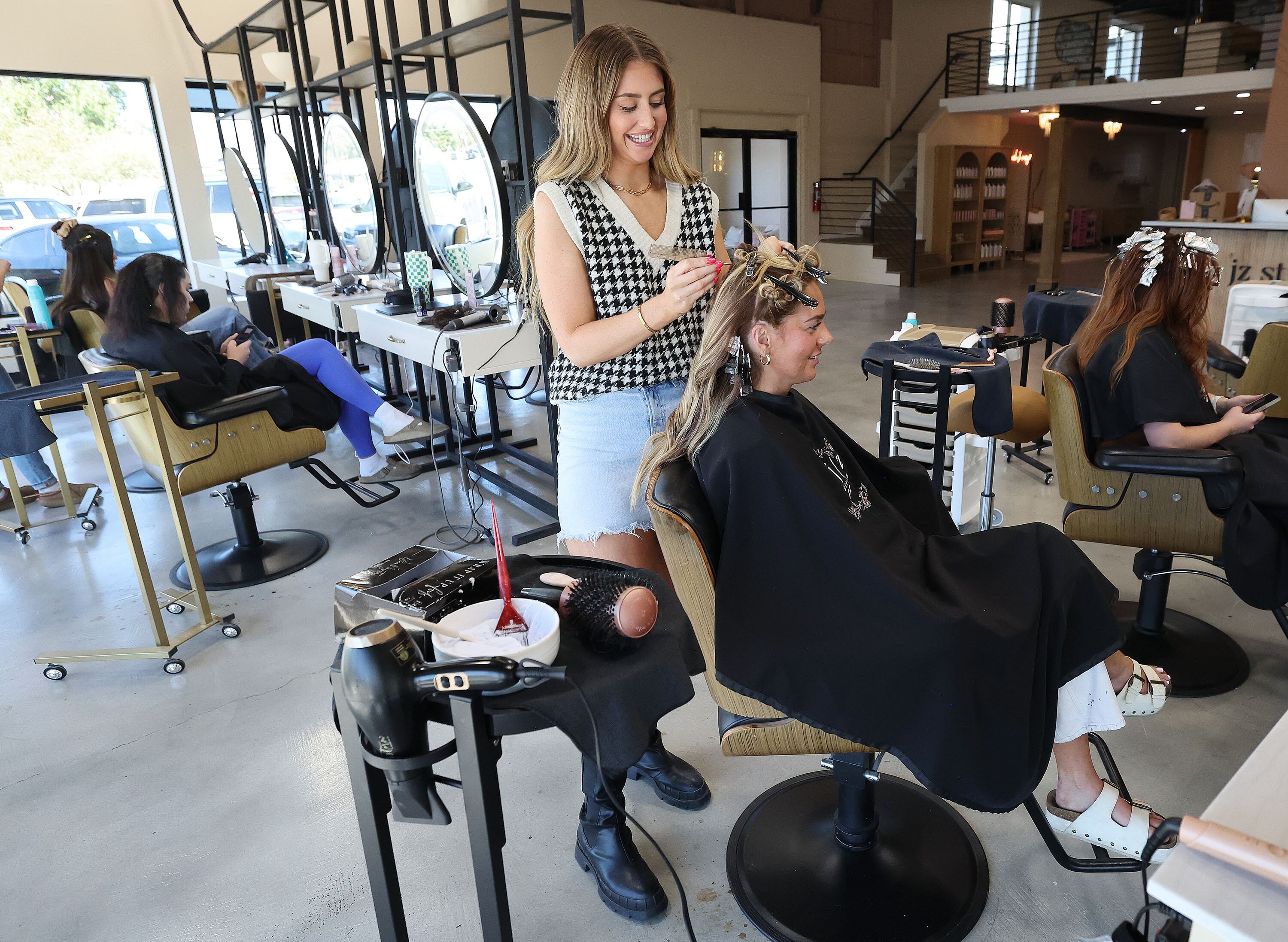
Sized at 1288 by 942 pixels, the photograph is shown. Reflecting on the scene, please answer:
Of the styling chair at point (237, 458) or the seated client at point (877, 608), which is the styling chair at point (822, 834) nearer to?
the seated client at point (877, 608)

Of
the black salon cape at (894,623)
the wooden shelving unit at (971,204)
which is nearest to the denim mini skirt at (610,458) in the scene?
the black salon cape at (894,623)

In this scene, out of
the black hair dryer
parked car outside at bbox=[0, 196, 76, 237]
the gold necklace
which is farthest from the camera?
parked car outside at bbox=[0, 196, 76, 237]

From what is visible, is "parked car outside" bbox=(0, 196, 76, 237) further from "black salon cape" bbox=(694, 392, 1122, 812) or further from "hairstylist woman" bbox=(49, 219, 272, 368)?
"black salon cape" bbox=(694, 392, 1122, 812)

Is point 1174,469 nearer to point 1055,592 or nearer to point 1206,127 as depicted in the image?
point 1055,592

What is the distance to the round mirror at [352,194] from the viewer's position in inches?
165

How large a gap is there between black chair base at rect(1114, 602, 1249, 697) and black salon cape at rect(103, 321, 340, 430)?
2.65 m

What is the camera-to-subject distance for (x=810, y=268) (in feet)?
4.63

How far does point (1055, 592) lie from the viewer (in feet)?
4.00

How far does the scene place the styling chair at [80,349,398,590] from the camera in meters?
2.60

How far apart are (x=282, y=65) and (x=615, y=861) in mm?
4872

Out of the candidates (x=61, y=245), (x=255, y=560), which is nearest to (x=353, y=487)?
(x=255, y=560)

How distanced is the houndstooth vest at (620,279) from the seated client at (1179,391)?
3.37 feet

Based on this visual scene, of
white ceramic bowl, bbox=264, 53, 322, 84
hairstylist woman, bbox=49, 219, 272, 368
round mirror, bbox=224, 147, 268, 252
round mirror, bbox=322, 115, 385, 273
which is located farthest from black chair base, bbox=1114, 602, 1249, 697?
round mirror, bbox=224, 147, 268, 252

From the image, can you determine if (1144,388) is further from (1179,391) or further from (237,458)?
(237,458)
